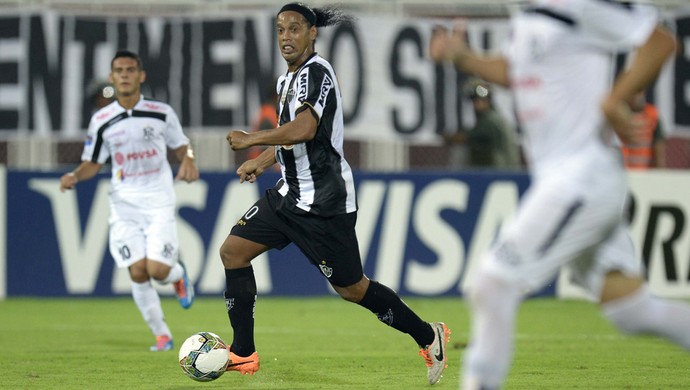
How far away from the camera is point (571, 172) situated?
5.09 m

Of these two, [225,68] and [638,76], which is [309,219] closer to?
[638,76]

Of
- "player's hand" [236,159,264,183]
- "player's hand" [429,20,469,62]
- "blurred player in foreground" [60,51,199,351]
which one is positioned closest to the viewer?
"player's hand" [429,20,469,62]

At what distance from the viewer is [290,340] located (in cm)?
1027

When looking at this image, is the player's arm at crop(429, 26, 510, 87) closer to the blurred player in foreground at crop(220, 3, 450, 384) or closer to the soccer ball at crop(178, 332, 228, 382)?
the blurred player in foreground at crop(220, 3, 450, 384)

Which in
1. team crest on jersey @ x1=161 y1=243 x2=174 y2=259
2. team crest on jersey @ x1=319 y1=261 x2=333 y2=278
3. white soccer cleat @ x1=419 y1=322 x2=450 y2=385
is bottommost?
team crest on jersey @ x1=161 y1=243 x2=174 y2=259

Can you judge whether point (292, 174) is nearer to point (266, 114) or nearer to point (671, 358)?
point (671, 358)

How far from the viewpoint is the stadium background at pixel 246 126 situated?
536 inches

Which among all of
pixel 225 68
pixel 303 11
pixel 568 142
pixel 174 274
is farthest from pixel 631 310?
pixel 225 68

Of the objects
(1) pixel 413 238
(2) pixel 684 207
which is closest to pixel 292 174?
(1) pixel 413 238

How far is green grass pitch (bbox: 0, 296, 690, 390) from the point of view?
765 cm

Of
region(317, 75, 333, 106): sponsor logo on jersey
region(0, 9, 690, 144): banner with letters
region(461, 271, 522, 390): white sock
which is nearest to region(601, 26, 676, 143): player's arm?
region(461, 271, 522, 390): white sock

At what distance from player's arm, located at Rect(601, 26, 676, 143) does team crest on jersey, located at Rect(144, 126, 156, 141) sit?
5554mm

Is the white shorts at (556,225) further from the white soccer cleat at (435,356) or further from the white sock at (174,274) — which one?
the white sock at (174,274)

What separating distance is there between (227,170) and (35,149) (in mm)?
2535
